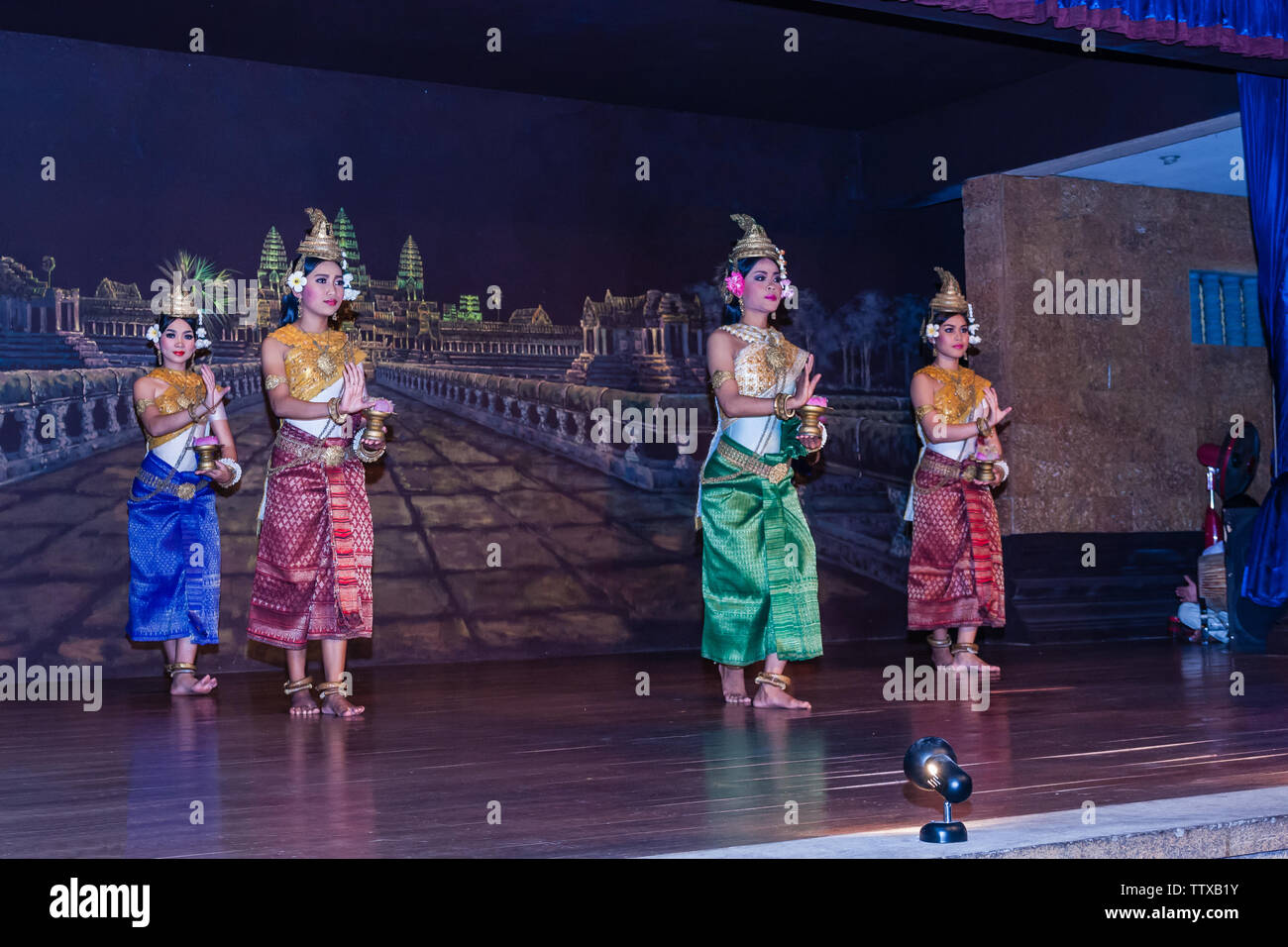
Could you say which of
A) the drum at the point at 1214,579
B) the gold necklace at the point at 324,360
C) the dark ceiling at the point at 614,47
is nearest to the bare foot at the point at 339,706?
the gold necklace at the point at 324,360

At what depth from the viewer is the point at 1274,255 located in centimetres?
549

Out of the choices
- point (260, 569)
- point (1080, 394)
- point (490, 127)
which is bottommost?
point (260, 569)

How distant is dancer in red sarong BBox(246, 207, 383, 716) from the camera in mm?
4422

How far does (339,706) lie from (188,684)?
3.31 feet

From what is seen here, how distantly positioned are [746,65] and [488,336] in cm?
185

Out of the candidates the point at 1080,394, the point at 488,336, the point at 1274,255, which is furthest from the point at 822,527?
the point at 1274,255

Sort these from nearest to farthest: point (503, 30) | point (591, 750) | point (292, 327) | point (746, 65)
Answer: point (591, 750), point (292, 327), point (503, 30), point (746, 65)

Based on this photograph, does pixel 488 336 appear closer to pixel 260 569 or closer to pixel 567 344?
pixel 567 344

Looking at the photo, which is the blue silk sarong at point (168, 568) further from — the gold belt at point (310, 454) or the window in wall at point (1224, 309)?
the window in wall at point (1224, 309)

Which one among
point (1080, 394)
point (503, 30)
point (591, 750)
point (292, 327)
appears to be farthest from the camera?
point (1080, 394)

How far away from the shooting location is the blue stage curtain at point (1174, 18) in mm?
4277

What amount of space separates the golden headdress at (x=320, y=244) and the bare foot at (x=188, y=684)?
176cm

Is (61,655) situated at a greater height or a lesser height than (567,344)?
lesser

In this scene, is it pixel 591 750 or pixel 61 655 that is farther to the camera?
pixel 61 655
